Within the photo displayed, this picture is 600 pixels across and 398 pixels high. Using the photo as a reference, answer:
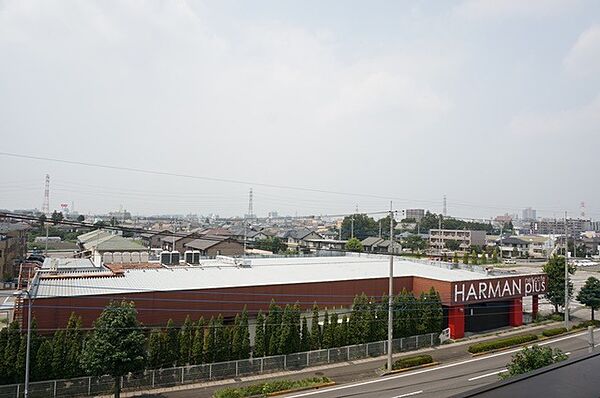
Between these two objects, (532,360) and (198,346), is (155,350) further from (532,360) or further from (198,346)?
(532,360)

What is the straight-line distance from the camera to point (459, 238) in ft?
266

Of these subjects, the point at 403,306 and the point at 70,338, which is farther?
the point at 403,306

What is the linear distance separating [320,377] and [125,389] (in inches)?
282

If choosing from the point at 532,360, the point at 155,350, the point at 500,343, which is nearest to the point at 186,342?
the point at 155,350

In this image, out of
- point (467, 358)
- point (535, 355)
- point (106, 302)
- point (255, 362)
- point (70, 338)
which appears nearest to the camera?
point (535, 355)

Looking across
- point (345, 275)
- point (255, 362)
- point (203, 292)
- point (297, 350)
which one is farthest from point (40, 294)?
point (345, 275)

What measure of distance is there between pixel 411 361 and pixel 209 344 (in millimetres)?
8643

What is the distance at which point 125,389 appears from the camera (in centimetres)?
1501

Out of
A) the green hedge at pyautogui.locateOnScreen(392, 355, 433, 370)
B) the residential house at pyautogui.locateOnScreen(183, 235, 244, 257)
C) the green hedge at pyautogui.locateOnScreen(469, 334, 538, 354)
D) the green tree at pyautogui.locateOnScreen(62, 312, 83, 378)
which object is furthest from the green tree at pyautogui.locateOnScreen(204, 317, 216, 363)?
the residential house at pyautogui.locateOnScreen(183, 235, 244, 257)

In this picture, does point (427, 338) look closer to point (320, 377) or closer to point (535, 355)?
point (320, 377)

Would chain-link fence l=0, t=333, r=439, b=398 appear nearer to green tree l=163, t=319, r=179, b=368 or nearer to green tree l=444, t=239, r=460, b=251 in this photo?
green tree l=163, t=319, r=179, b=368

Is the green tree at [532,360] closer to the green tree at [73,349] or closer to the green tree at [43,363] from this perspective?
the green tree at [73,349]

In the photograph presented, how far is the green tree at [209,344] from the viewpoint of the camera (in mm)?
16438

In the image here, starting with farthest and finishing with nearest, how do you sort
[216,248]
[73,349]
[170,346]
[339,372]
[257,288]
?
[216,248] < [257,288] < [339,372] < [170,346] < [73,349]
